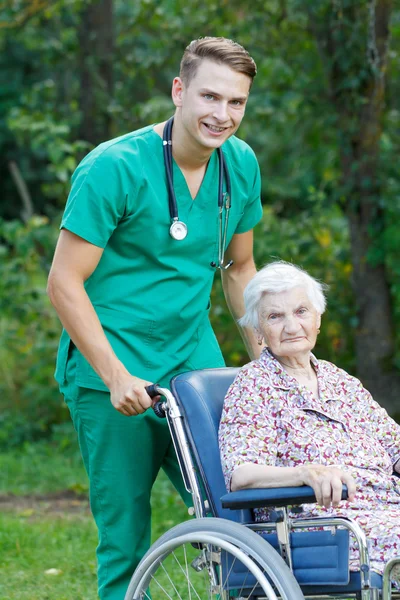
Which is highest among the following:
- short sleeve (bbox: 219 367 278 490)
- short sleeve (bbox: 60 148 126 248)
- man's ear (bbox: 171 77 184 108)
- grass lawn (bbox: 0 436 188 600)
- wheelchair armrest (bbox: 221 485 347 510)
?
man's ear (bbox: 171 77 184 108)

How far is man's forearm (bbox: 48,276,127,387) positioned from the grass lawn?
138cm

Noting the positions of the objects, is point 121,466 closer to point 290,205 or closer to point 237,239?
point 237,239

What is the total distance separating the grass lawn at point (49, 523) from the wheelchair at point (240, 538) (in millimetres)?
1277

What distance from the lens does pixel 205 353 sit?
3.15 m

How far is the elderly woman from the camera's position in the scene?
259 centimetres

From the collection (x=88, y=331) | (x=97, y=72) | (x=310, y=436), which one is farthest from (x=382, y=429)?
(x=97, y=72)

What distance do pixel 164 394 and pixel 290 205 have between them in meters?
4.22

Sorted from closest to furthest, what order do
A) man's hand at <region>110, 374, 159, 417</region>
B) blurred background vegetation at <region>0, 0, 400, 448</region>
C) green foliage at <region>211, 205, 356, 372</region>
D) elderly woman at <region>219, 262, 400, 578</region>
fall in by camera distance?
elderly woman at <region>219, 262, 400, 578</region> → man's hand at <region>110, 374, 159, 417</region> → blurred background vegetation at <region>0, 0, 400, 448</region> → green foliage at <region>211, 205, 356, 372</region>

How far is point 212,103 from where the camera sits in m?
2.86

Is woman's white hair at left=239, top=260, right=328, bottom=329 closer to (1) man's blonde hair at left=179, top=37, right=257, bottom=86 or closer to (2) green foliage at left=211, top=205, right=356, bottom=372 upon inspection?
(1) man's blonde hair at left=179, top=37, right=257, bottom=86

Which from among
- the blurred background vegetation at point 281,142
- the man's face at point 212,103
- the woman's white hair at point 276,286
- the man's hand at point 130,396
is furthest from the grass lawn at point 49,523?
the man's face at point 212,103

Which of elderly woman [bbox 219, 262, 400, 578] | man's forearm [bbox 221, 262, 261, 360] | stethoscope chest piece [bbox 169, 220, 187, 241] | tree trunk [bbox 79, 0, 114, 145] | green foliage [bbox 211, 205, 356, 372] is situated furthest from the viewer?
tree trunk [bbox 79, 0, 114, 145]

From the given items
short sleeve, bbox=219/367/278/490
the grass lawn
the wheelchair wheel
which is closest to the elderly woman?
short sleeve, bbox=219/367/278/490

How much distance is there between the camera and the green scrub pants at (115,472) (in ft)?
9.66
